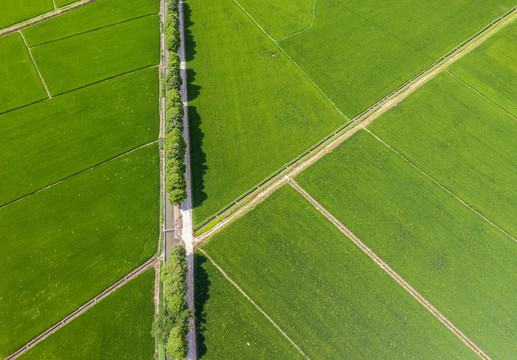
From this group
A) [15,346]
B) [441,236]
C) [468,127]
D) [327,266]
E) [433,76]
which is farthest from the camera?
[433,76]

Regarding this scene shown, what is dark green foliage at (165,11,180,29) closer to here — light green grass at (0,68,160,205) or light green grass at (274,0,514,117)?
light green grass at (0,68,160,205)

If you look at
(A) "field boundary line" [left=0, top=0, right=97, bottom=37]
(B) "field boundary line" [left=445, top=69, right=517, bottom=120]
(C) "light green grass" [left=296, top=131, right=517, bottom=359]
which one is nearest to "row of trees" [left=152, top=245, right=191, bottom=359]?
(C) "light green grass" [left=296, top=131, right=517, bottom=359]

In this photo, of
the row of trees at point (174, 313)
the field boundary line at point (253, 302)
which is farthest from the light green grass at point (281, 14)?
the row of trees at point (174, 313)

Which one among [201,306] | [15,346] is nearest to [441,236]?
[201,306]

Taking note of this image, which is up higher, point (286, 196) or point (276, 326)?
point (286, 196)

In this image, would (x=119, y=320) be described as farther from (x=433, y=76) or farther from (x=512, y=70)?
(x=512, y=70)

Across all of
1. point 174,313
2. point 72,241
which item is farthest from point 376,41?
point 72,241

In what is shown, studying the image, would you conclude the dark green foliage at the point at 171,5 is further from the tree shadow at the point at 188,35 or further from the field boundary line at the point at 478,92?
the field boundary line at the point at 478,92
